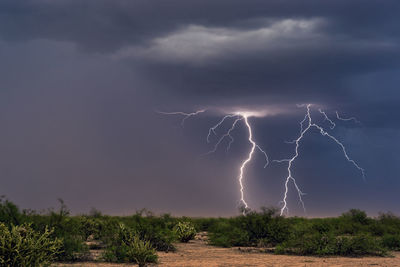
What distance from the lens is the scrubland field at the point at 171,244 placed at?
13.6m

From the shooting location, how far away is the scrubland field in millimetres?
13647

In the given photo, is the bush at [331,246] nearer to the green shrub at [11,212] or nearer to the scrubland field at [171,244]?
the scrubland field at [171,244]

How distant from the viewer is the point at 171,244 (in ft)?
84.0

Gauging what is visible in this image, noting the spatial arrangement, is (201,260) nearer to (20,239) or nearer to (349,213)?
(20,239)

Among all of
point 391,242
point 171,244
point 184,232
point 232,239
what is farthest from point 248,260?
point 391,242

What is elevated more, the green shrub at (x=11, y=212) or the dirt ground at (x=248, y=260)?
the green shrub at (x=11, y=212)

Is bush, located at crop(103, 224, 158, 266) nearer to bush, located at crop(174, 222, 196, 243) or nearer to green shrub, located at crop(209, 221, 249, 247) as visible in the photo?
green shrub, located at crop(209, 221, 249, 247)

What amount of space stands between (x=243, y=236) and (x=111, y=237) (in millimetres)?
9706

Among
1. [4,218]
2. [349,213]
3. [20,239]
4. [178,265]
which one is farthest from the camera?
[349,213]

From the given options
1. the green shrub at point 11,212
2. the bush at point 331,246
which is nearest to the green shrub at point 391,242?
the bush at point 331,246

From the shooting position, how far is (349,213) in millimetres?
46844

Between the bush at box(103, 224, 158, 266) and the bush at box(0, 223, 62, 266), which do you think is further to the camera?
the bush at box(103, 224, 158, 266)

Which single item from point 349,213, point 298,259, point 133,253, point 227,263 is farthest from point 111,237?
point 349,213

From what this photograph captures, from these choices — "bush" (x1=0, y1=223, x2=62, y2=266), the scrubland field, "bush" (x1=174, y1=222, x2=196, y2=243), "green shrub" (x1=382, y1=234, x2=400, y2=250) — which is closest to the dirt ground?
the scrubland field
